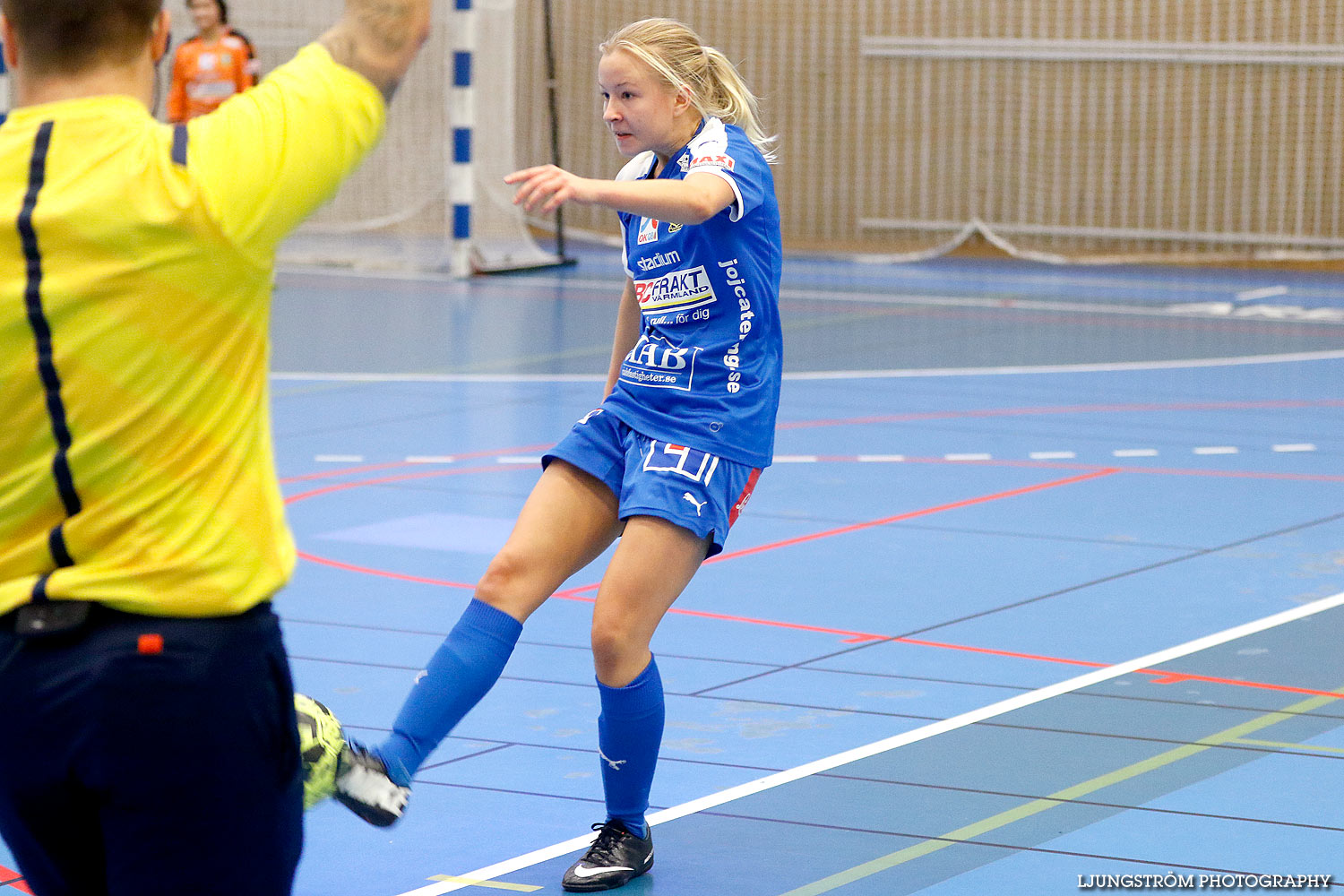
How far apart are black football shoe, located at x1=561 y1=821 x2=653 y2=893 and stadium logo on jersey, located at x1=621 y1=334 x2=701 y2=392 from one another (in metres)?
0.91

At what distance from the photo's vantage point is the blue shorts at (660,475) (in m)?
3.67

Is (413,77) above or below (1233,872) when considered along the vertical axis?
above

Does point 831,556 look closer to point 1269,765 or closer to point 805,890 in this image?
point 1269,765

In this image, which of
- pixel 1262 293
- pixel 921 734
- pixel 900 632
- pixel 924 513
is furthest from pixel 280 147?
pixel 1262 293

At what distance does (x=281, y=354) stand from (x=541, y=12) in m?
11.6

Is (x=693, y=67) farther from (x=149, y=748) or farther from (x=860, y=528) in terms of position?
(x=860, y=528)

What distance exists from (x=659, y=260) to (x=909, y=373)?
27.0 ft

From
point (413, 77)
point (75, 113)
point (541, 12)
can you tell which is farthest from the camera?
point (541, 12)

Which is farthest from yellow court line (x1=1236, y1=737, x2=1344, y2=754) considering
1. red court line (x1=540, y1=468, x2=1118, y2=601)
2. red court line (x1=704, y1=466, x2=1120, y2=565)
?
red court line (x1=704, y1=466, x2=1120, y2=565)

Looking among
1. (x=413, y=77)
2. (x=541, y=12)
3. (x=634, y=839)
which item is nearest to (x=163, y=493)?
(x=634, y=839)

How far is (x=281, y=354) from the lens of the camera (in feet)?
40.9

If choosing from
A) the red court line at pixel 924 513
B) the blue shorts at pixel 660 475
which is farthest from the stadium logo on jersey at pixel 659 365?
the red court line at pixel 924 513

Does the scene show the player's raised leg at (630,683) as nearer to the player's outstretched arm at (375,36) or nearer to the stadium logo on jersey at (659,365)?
the stadium logo on jersey at (659,365)

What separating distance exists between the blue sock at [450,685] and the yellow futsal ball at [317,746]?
2.90 feet
